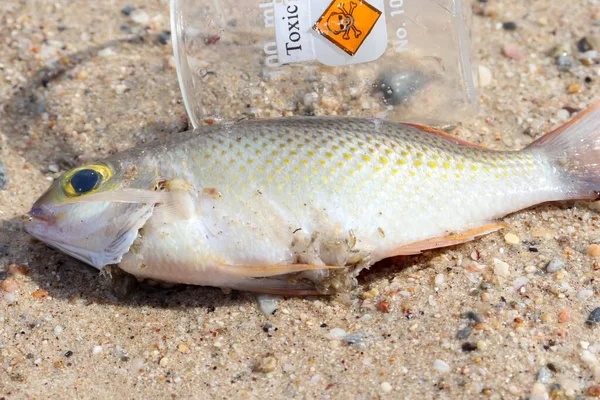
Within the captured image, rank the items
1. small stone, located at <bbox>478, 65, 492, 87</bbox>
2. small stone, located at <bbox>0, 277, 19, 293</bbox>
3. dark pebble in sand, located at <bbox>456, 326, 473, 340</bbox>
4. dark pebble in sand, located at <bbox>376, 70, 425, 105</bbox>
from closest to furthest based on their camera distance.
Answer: dark pebble in sand, located at <bbox>456, 326, 473, 340</bbox> → small stone, located at <bbox>0, 277, 19, 293</bbox> → dark pebble in sand, located at <bbox>376, 70, 425, 105</bbox> → small stone, located at <bbox>478, 65, 492, 87</bbox>

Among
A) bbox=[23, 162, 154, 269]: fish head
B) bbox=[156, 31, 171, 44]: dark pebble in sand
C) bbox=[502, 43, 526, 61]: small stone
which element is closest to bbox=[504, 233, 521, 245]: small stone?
bbox=[23, 162, 154, 269]: fish head

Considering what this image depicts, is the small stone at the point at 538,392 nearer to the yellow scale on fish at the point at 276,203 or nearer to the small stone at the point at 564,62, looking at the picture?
the yellow scale on fish at the point at 276,203

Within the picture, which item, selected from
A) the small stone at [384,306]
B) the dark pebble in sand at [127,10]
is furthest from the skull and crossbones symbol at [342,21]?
the dark pebble in sand at [127,10]

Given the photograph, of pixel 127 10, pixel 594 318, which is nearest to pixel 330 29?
pixel 594 318

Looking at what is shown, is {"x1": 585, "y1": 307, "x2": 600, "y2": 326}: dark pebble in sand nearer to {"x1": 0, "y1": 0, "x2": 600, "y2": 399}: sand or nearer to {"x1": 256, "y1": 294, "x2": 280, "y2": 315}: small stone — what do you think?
{"x1": 0, "y1": 0, "x2": 600, "y2": 399}: sand

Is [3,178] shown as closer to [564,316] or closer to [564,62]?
[564,316]

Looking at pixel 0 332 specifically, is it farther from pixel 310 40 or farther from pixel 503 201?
pixel 503 201

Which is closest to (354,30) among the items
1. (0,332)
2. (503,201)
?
(503,201)
